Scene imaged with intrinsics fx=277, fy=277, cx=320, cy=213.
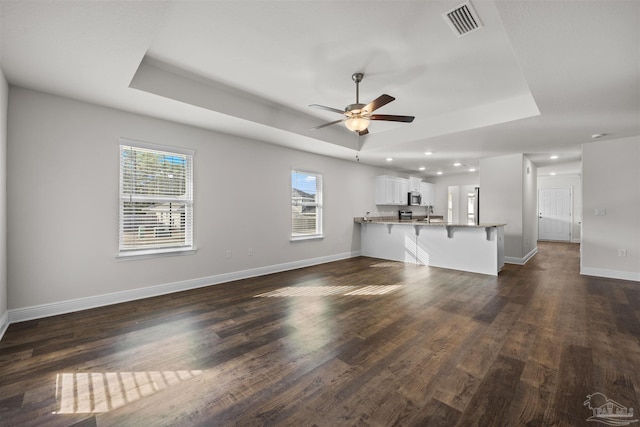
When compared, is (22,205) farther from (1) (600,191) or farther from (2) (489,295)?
(1) (600,191)

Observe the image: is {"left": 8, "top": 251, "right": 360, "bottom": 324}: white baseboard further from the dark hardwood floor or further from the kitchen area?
the kitchen area

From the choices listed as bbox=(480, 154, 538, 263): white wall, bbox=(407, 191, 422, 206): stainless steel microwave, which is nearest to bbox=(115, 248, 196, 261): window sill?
bbox=(480, 154, 538, 263): white wall

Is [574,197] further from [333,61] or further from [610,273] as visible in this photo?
[333,61]

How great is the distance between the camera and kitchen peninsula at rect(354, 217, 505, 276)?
519 centimetres

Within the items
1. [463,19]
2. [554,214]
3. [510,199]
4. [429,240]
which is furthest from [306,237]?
[554,214]

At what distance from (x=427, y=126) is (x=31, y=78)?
17.2ft

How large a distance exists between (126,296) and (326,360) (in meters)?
2.99

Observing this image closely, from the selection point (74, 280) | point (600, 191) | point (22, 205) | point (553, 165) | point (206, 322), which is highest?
point (553, 165)

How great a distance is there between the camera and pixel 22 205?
3041mm

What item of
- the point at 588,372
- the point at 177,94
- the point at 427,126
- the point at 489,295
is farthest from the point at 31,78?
the point at 489,295

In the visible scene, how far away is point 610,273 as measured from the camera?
501 centimetres

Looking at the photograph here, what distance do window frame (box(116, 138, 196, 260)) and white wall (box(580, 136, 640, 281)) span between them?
23.2 feet

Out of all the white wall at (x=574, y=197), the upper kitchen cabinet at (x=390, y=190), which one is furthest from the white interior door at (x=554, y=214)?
the upper kitchen cabinet at (x=390, y=190)

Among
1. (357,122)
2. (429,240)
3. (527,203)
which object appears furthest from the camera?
(527,203)
